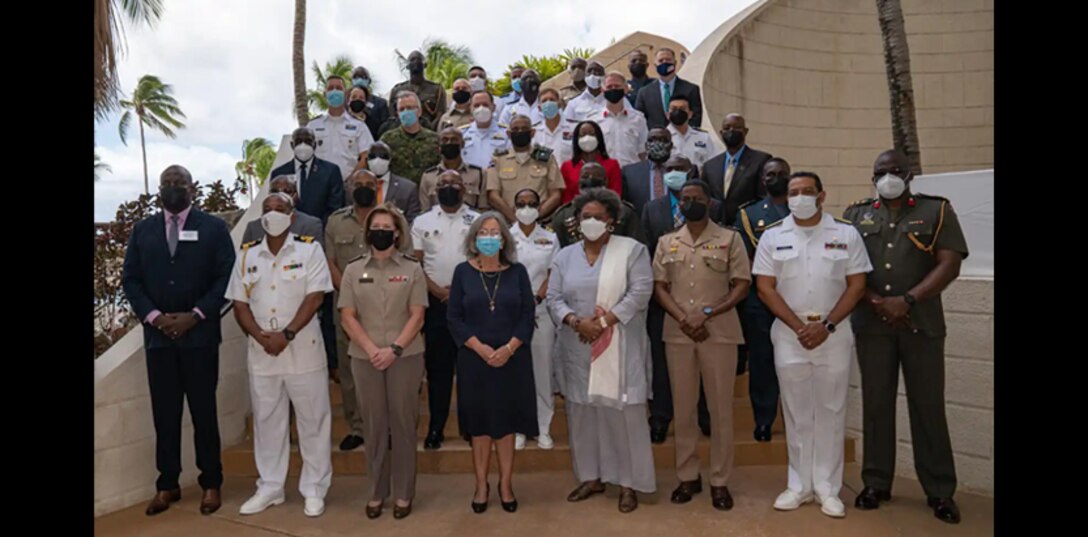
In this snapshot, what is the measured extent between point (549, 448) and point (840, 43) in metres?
9.22

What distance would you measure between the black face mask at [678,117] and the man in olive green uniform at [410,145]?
2.10m

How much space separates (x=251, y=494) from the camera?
4984 millimetres

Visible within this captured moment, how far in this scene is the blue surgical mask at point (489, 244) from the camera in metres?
4.41

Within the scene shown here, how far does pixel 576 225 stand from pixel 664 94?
2.93 meters

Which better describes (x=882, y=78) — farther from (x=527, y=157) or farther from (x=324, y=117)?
(x=324, y=117)

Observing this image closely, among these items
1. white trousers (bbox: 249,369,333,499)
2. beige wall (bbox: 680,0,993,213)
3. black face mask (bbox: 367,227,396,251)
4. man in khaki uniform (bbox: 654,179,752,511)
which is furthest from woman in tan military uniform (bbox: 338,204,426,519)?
beige wall (bbox: 680,0,993,213)

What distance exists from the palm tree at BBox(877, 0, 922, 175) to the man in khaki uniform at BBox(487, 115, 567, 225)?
4395 millimetres

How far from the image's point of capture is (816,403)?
442 centimetres

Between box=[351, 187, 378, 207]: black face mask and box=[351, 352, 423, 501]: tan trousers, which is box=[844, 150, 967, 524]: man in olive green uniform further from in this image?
box=[351, 187, 378, 207]: black face mask

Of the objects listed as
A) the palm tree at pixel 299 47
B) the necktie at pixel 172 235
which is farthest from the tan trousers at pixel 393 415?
the palm tree at pixel 299 47

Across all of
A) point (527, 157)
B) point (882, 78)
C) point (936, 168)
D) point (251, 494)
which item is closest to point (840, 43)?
point (882, 78)

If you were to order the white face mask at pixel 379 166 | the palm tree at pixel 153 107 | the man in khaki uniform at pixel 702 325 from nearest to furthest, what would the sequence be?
the man in khaki uniform at pixel 702 325, the white face mask at pixel 379 166, the palm tree at pixel 153 107

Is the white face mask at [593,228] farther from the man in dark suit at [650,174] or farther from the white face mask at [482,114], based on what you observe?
the white face mask at [482,114]

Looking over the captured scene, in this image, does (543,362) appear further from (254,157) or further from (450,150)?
(254,157)
